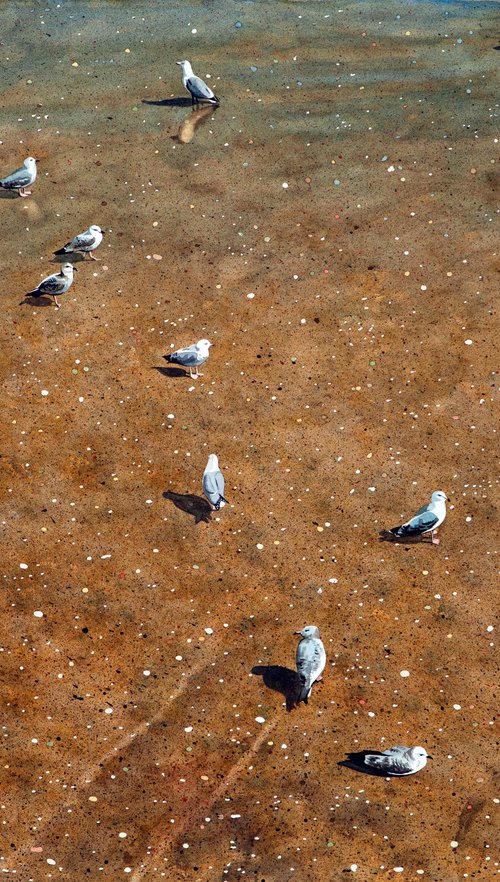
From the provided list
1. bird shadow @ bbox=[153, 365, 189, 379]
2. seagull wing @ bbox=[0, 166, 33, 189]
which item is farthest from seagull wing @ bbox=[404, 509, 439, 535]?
seagull wing @ bbox=[0, 166, 33, 189]

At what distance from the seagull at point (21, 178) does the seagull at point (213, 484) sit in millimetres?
8465

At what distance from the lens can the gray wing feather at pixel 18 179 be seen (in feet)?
71.3

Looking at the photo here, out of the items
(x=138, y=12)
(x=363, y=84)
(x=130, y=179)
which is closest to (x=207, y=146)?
(x=130, y=179)

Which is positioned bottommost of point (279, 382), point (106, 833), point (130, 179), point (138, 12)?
point (106, 833)

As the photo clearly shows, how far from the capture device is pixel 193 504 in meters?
16.9

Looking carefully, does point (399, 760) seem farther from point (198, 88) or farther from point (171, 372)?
point (198, 88)

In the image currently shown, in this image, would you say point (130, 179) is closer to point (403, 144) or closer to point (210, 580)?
point (403, 144)

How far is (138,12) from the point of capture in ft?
87.5

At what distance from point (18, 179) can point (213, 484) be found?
352 inches

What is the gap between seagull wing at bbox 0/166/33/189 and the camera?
71.3 feet

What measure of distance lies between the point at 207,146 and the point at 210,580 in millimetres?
11033

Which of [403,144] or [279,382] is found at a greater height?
[403,144]

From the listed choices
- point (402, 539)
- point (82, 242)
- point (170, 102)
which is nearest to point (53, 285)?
point (82, 242)

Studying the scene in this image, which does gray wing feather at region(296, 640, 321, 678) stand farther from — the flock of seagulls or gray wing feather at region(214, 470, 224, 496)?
gray wing feather at region(214, 470, 224, 496)
